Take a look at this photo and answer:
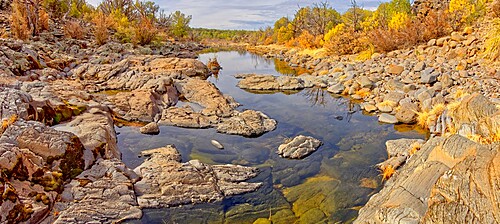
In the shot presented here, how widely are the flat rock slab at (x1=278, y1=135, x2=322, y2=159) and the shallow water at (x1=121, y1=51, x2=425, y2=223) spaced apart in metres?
0.16

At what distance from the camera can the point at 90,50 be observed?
18.7 metres

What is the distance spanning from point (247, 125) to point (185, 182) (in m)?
3.78

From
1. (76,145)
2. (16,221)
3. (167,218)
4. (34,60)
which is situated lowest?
(167,218)

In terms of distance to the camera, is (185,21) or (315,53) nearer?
(315,53)

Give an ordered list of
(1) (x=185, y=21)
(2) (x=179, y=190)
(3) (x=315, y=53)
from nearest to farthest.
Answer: (2) (x=179, y=190) → (3) (x=315, y=53) → (1) (x=185, y=21)

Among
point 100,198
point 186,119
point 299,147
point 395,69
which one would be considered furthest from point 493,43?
point 100,198

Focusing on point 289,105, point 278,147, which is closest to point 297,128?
point 278,147

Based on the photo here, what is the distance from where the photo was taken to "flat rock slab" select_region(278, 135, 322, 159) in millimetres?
7719

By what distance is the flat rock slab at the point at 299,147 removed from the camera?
772 centimetres

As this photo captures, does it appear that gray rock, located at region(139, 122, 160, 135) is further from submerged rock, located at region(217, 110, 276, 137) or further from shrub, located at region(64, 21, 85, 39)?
shrub, located at region(64, 21, 85, 39)

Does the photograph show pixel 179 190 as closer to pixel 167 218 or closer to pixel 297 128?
pixel 167 218

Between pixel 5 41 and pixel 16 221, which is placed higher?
pixel 5 41

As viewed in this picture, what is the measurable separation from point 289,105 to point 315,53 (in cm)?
1381

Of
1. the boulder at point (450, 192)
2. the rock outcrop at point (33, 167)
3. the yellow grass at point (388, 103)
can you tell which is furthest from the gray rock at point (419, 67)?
the rock outcrop at point (33, 167)
